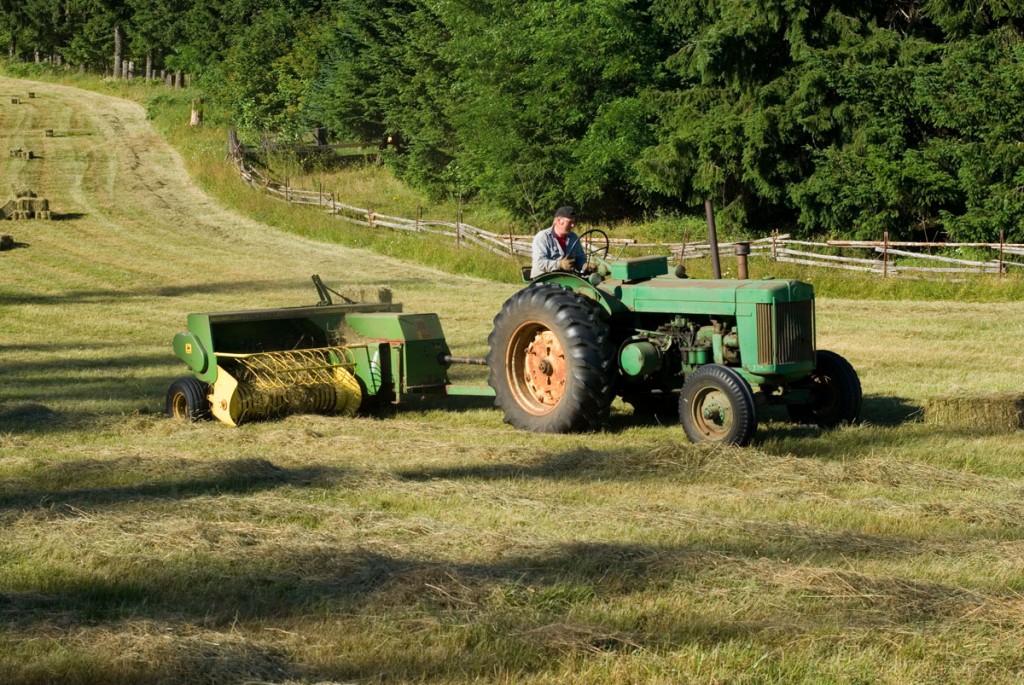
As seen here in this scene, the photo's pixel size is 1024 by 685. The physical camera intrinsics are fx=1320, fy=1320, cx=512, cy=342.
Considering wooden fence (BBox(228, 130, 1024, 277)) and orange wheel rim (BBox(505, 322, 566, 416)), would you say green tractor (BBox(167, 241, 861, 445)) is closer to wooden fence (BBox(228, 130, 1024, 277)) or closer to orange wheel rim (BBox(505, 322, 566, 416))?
orange wheel rim (BBox(505, 322, 566, 416))

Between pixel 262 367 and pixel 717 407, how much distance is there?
152 inches

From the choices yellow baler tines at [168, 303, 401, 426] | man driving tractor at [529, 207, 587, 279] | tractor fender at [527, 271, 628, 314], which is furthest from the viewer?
yellow baler tines at [168, 303, 401, 426]

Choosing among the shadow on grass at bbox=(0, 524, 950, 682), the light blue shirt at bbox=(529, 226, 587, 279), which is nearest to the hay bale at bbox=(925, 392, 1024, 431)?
the light blue shirt at bbox=(529, 226, 587, 279)

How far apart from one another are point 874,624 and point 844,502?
7.67 ft

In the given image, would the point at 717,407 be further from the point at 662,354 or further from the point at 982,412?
the point at 982,412

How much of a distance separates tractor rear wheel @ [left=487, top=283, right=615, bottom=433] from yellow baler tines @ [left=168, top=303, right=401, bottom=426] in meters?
1.41

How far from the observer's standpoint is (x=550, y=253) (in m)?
10.6

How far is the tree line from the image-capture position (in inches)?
1001

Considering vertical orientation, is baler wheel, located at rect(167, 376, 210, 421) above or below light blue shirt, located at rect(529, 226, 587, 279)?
below

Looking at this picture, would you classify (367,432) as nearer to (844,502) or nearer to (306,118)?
(844,502)

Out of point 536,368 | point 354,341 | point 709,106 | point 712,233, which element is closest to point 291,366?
point 354,341

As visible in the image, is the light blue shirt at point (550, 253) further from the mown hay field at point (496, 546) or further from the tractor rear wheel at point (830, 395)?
the tractor rear wheel at point (830, 395)

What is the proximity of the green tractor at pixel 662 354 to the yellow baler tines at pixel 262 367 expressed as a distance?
1466 millimetres

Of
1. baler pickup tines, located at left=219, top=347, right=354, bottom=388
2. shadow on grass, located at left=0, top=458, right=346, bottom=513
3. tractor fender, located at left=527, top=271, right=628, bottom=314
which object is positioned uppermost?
tractor fender, located at left=527, top=271, right=628, bottom=314
